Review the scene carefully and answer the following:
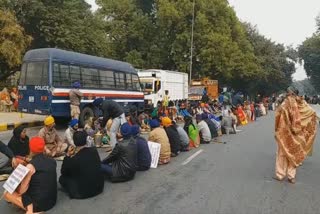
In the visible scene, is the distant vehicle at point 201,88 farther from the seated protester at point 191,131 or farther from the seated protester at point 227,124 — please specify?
the seated protester at point 191,131

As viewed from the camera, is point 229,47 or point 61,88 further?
point 229,47

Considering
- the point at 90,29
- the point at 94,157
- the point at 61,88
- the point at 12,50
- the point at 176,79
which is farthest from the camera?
the point at 176,79

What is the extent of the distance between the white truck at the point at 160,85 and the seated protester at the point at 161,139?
17.4 meters

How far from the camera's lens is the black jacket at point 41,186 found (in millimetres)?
6668

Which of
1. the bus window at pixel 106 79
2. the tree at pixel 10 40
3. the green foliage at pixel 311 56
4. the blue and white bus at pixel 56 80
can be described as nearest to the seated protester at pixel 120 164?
the blue and white bus at pixel 56 80

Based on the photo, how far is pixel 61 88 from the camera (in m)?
19.1

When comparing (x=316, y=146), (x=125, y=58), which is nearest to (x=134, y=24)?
(x=125, y=58)

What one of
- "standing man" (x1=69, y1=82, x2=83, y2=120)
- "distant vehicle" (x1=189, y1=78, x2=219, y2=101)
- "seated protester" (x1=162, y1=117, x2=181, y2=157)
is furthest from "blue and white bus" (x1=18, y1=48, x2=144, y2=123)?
"distant vehicle" (x1=189, y1=78, x2=219, y2=101)

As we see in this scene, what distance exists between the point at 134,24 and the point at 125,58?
357cm

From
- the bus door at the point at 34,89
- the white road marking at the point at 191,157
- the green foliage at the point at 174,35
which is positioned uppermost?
the green foliage at the point at 174,35

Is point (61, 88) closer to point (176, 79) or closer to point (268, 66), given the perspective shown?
point (176, 79)

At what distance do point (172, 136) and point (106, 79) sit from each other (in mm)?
11059

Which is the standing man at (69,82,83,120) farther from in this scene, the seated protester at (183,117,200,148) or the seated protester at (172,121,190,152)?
the seated protester at (172,121,190,152)

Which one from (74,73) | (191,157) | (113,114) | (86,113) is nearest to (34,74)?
(74,73)
